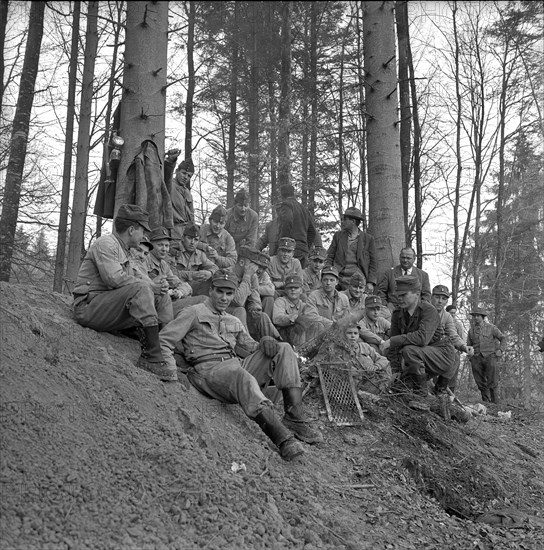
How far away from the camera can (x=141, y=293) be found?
5.55 metres

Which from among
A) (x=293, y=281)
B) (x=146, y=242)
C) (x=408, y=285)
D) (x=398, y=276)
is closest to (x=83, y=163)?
(x=293, y=281)

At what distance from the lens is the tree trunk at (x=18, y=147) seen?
11375 mm

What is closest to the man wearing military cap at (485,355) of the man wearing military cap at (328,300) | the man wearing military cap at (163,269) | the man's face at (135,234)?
the man wearing military cap at (328,300)

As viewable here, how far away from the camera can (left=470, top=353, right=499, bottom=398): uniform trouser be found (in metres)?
11.9

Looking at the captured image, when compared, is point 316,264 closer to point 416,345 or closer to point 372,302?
point 372,302

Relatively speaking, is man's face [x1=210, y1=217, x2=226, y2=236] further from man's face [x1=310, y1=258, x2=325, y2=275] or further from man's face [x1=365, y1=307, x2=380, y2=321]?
man's face [x1=365, y1=307, x2=380, y2=321]

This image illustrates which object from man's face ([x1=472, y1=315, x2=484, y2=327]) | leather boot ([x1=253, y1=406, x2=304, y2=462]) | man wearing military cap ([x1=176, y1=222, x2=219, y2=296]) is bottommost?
leather boot ([x1=253, y1=406, x2=304, y2=462])

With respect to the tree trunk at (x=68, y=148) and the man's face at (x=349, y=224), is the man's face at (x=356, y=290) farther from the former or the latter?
the tree trunk at (x=68, y=148)

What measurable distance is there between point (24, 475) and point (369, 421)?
3908mm

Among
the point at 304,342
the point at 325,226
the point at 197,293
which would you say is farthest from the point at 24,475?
the point at 325,226

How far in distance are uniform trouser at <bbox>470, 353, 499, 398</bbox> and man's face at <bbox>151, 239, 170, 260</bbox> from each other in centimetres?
726

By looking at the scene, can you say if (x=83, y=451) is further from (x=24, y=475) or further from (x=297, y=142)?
(x=297, y=142)

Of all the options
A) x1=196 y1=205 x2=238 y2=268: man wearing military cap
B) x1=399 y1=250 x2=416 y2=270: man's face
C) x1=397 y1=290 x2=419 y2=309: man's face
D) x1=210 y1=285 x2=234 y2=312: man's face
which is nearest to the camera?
x1=210 y1=285 x2=234 y2=312: man's face

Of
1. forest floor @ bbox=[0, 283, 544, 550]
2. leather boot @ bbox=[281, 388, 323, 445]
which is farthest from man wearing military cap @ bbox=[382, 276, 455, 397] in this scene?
leather boot @ bbox=[281, 388, 323, 445]
